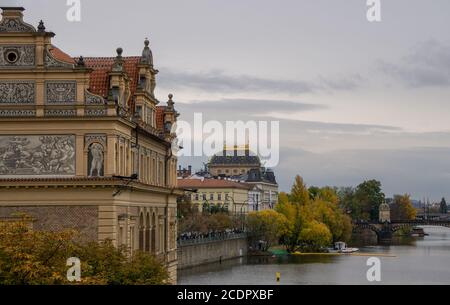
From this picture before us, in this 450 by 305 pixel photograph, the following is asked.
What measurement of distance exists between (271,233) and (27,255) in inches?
4513

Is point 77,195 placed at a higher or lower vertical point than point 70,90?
lower

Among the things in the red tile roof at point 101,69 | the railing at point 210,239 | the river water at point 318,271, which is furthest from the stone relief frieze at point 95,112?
the railing at point 210,239

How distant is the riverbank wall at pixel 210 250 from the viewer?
10562cm

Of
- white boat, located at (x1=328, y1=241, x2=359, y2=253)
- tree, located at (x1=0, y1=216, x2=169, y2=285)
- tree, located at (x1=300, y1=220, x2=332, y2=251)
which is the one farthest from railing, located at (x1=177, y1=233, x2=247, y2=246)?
tree, located at (x1=0, y1=216, x2=169, y2=285)

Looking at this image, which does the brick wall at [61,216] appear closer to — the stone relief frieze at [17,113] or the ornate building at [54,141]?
the ornate building at [54,141]

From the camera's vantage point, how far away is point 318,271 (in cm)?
10456

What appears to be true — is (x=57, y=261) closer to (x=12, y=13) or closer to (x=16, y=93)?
(x=16, y=93)

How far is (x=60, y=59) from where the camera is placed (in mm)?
42656

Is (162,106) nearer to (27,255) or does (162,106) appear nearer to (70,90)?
(70,90)

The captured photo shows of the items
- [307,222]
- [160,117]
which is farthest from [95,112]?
[307,222]

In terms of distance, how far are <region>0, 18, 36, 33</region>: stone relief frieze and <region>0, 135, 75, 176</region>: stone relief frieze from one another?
14.4ft

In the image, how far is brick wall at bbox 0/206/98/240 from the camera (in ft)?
136
